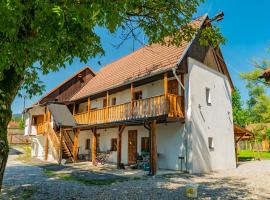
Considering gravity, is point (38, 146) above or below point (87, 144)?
below

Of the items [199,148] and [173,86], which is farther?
[173,86]

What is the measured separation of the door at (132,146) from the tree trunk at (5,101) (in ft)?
43.7

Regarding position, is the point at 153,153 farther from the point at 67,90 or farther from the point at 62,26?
the point at 67,90

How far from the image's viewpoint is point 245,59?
34.8 m

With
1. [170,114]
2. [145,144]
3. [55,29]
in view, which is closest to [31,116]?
[145,144]

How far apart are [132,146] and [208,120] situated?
5747mm

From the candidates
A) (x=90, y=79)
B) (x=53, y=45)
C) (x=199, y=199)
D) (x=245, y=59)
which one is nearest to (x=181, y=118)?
(x=199, y=199)

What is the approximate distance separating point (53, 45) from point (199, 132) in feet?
40.6

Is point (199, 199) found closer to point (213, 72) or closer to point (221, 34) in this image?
point (221, 34)

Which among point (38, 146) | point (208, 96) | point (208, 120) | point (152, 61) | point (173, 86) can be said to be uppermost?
point (152, 61)

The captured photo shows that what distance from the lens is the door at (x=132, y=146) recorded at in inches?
717

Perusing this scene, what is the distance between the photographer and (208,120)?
1658 centimetres

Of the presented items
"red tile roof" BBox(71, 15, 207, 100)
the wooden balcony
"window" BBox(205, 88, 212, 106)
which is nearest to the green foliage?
"red tile roof" BBox(71, 15, 207, 100)

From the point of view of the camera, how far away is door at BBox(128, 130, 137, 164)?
717 inches
